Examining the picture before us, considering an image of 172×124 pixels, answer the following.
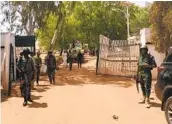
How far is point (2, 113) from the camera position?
1044 cm

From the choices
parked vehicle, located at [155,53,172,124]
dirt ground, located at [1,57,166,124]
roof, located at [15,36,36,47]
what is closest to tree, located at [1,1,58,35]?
roof, located at [15,36,36,47]

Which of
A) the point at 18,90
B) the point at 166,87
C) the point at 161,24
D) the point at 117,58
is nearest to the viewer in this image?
the point at 166,87

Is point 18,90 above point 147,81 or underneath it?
underneath

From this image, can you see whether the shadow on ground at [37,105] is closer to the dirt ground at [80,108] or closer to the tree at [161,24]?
the dirt ground at [80,108]

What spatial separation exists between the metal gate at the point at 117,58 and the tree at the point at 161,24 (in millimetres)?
5196

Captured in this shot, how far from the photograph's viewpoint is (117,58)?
21.8 meters

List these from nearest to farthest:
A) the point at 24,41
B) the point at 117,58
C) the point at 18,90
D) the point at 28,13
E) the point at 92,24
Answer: the point at 18,90, the point at 24,41, the point at 117,58, the point at 28,13, the point at 92,24

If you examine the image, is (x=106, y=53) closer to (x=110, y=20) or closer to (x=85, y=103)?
(x=85, y=103)

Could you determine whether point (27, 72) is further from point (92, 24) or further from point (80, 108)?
point (92, 24)

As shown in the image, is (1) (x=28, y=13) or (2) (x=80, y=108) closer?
(2) (x=80, y=108)

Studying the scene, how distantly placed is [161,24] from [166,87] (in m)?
6.27

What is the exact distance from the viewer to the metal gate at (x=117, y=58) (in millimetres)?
20625

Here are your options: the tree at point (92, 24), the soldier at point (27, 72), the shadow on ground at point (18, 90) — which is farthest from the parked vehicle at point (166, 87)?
the tree at point (92, 24)

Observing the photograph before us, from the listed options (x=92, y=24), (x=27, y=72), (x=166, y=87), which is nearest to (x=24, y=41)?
(x=27, y=72)
